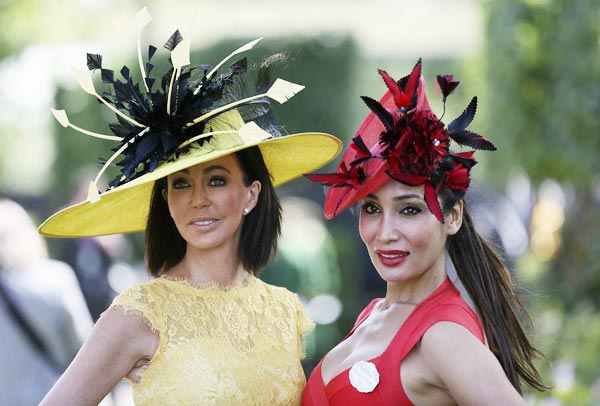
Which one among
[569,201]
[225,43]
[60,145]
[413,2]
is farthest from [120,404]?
[413,2]

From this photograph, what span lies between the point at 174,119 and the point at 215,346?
76cm

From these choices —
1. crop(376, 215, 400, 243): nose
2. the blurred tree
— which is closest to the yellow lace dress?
crop(376, 215, 400, 243): nose

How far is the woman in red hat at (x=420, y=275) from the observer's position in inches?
134

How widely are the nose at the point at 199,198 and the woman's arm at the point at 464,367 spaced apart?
34.2 inches

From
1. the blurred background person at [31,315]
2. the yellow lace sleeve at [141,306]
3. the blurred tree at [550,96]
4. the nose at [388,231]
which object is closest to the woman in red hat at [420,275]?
the nose at [388,231]

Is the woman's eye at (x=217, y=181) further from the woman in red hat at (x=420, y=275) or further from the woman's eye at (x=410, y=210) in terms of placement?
the woman's eye at (x=410, y=210)

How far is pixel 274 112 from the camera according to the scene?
4094 millimetres

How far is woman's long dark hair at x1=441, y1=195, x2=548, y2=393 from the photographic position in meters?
3.70

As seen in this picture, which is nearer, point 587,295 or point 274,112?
point 274,112

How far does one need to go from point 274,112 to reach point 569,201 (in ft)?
21.8

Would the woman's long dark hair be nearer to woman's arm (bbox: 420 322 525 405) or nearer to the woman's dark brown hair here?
woman's arm (bbox: 420 322 525 405)

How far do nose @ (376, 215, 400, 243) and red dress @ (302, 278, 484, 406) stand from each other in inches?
9.9

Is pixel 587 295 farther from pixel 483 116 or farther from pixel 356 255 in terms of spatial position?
pixel 356 255

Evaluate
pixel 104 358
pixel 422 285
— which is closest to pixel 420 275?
pixel 422 285
